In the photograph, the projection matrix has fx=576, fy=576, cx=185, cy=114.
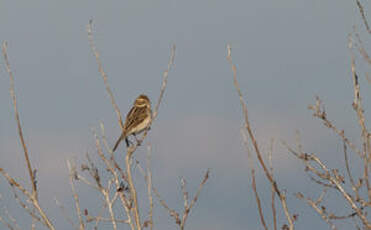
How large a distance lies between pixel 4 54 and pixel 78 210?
4.90 feet

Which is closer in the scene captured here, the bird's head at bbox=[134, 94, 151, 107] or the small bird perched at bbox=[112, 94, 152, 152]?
the small bird perched at bbox=[112, 94, 152, 152]

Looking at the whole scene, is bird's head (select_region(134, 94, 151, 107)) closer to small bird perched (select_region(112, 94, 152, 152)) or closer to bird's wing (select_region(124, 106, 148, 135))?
small bird perched (select_region(112, 94, 152, 152))

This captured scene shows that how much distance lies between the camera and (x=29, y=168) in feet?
14.5

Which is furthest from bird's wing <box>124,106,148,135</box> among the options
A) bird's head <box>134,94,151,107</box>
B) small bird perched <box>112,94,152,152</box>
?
bird's head <box>134,94,151,107</box>

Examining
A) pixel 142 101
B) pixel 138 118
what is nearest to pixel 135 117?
pixel 138 118

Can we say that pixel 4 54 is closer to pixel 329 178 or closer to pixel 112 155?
pixel 112 155

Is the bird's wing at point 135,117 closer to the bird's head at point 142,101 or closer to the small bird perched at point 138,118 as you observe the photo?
the small bird perched at point 138,118

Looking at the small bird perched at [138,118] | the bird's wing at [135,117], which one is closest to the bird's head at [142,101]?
the small bird perched at [138,118]

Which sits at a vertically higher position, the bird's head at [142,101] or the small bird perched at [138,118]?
the bird's head at [142,101]

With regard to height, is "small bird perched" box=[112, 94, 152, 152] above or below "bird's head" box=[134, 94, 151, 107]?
below

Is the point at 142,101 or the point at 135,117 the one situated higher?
the point at 142,101

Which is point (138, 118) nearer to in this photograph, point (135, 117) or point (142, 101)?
point (135, 117)

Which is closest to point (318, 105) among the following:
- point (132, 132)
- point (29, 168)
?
point (29, 168)

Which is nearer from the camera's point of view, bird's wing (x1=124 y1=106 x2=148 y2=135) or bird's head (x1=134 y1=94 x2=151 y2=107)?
bird's wing (x1=124 y1=106 x2=148 y2=135)
